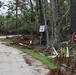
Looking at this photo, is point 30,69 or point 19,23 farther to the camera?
point 19,23

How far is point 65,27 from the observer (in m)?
24.7

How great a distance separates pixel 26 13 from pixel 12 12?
6.04m

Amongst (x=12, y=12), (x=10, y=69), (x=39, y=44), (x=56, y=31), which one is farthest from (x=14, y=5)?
(x=10, y=69)

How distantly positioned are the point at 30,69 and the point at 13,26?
97.4 ft

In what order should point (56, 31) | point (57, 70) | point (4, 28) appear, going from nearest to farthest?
point (57, 70), point (56, 31), point (4, 28)

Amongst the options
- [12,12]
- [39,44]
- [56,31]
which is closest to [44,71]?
[56,31]

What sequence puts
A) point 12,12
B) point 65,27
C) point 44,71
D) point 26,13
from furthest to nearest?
1. point 12,12
2. point 26,13
3. point 65,27
4. point 44,71

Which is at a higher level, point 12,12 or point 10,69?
point 12,12

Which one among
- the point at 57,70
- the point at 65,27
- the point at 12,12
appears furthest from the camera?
the point at 12,12

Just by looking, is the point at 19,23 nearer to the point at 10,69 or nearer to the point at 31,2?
the point at 31,2

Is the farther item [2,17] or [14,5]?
[2,17]

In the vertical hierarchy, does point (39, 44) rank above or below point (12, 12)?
below

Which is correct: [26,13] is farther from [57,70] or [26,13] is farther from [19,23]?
[57,70]

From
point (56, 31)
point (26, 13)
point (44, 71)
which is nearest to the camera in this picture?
point (44, 71)
